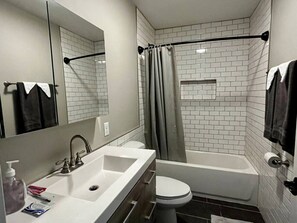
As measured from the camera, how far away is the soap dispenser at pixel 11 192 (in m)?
0.71

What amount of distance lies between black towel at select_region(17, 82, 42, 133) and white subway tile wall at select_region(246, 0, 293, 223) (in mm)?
1812

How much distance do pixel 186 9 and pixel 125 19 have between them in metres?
0.90

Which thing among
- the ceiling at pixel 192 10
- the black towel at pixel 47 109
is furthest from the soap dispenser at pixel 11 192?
the ceiling at pixel 192 10

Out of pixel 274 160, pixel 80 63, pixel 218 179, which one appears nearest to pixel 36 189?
pixel 80 63

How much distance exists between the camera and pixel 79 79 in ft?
4.35

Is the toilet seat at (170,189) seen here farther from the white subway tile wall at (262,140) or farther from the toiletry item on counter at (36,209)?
the toiletry item on counter at (36,209)

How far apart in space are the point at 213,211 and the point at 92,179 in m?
1.61

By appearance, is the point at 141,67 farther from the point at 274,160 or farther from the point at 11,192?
the point at 11,192

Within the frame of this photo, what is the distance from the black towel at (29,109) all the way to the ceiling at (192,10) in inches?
71.4

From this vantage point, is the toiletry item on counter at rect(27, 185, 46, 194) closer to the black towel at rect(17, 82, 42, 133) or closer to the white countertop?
the white countertop

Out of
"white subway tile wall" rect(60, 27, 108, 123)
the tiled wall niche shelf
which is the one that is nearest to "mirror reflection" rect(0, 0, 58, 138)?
"white subway tile wall" rect(60, 27, 108, 123)

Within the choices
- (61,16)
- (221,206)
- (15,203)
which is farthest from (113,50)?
(221,206)

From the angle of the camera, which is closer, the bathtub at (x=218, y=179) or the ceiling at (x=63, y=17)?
the ceiling at (x=63, y=17)

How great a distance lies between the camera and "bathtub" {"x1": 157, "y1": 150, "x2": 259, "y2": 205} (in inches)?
84.7
